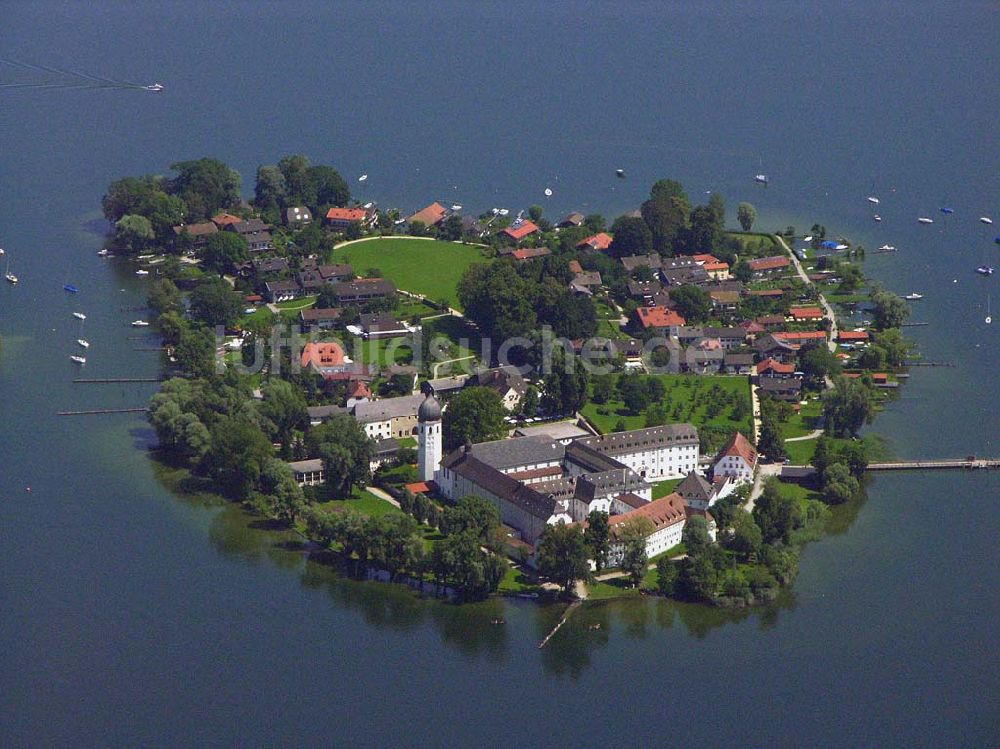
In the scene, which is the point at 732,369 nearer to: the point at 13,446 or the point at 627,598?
the point at 627,598

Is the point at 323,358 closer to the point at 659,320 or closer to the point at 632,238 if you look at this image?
the point at 659,320

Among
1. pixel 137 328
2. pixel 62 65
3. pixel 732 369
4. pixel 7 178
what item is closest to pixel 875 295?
pixel 732 369

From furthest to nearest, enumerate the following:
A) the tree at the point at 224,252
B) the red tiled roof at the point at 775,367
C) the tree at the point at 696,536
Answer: the tree at the point at 224,252
the red tiled roof at the point at 775,367
the tree at the point at 696,536

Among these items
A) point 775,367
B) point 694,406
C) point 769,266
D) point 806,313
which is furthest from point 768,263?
point 694,406

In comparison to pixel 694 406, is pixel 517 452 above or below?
below

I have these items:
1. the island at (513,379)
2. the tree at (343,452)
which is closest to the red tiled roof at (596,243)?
the island at (513,379)

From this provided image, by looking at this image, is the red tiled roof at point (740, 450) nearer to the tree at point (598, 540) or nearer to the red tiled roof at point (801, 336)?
the tree at point (598, 540)

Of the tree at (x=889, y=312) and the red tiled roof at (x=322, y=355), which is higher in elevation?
the tree at (x=889, y=312)
